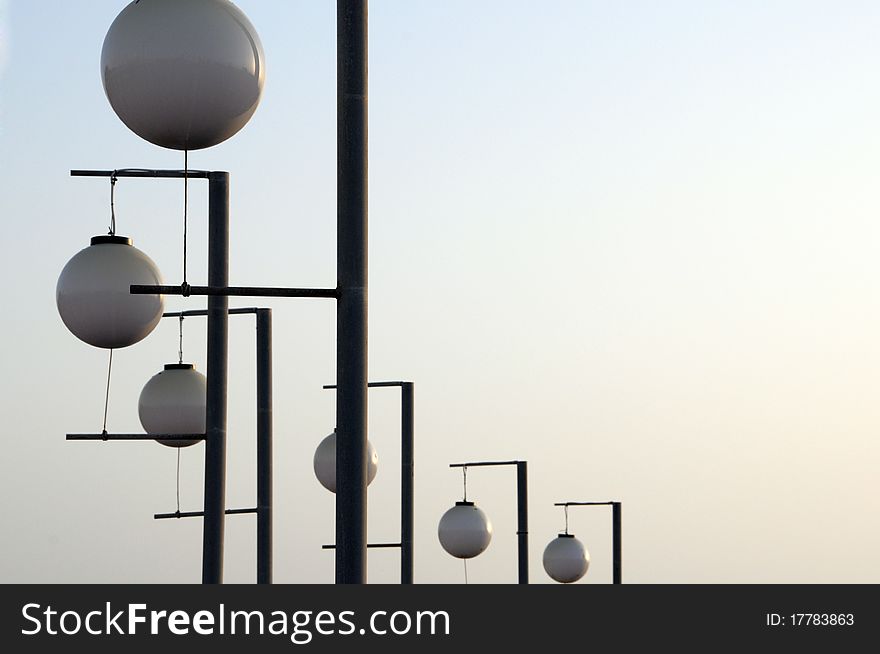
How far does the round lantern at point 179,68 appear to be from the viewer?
7773 mm

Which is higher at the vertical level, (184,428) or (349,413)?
(184,428)

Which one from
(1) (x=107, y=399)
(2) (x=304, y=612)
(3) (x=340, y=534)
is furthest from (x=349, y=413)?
(1) (x=107, y=399)

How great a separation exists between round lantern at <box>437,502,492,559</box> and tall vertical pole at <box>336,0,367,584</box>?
16.1 meters

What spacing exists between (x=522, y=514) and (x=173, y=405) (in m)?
14.7

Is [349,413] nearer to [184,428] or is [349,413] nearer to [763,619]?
[763,619]

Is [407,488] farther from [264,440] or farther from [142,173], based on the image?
[142,173]

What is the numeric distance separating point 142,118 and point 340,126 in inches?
36.9

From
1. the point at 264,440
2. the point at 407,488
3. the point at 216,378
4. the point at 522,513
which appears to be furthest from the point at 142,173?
the point at 522,513

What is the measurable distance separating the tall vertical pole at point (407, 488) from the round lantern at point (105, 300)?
1029 cm

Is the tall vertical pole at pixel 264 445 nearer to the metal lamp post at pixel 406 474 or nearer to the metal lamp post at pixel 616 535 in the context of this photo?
the metal lamp post at pixel 406 474

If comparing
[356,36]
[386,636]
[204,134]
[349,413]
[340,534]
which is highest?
[356,36]

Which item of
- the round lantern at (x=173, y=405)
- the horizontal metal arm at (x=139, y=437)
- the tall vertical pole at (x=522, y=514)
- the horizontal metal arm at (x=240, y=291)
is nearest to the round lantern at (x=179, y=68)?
the horizontal metal arm at (x=240, y=291)

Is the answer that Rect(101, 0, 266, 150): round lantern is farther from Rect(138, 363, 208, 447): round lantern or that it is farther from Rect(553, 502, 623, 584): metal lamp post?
Rect(553, 502, 623, 584): metal lamp post

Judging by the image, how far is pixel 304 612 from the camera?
7262 millimetres
